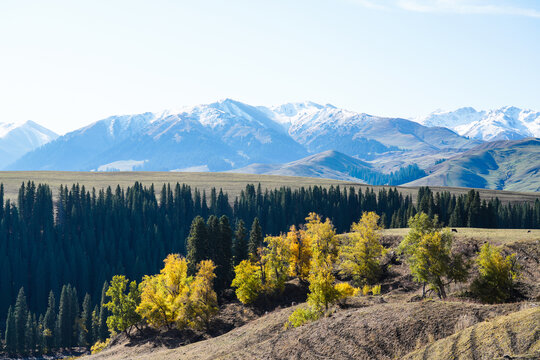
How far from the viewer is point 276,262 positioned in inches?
3327

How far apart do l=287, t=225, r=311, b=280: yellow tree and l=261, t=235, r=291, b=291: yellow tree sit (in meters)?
2.84

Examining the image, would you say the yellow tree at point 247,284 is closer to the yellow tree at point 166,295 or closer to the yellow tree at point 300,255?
the yellow tree at point 300,255

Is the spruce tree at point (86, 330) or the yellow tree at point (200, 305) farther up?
the yellow tree at point (200, 305)

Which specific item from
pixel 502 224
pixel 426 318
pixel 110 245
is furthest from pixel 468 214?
pixel 110 245

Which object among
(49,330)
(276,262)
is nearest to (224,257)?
(276,262)

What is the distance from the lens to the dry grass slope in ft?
107

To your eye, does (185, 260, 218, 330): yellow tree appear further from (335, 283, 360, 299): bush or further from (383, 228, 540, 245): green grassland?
(383, 228, 540, 245): green grassland

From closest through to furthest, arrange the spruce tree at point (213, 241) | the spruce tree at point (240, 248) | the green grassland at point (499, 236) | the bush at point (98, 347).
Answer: the green grassland at point (499, 236) → the spruce tree at point (213, 241) → the spruce tree at point (240, 248) → the bush at point (98, 347)

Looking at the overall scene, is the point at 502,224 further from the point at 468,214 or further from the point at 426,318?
the point at 426,318

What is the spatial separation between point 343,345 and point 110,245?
445ft

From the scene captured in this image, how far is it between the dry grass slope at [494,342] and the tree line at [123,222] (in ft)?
300

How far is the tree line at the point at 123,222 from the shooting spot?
145 meters

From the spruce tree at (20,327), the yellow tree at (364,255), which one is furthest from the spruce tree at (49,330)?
the yellow tree at (364,255)

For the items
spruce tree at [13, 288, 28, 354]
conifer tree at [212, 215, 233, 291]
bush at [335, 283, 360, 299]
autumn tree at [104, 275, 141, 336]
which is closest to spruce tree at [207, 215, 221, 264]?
conifer tree at [212, 215, 233, 291]
